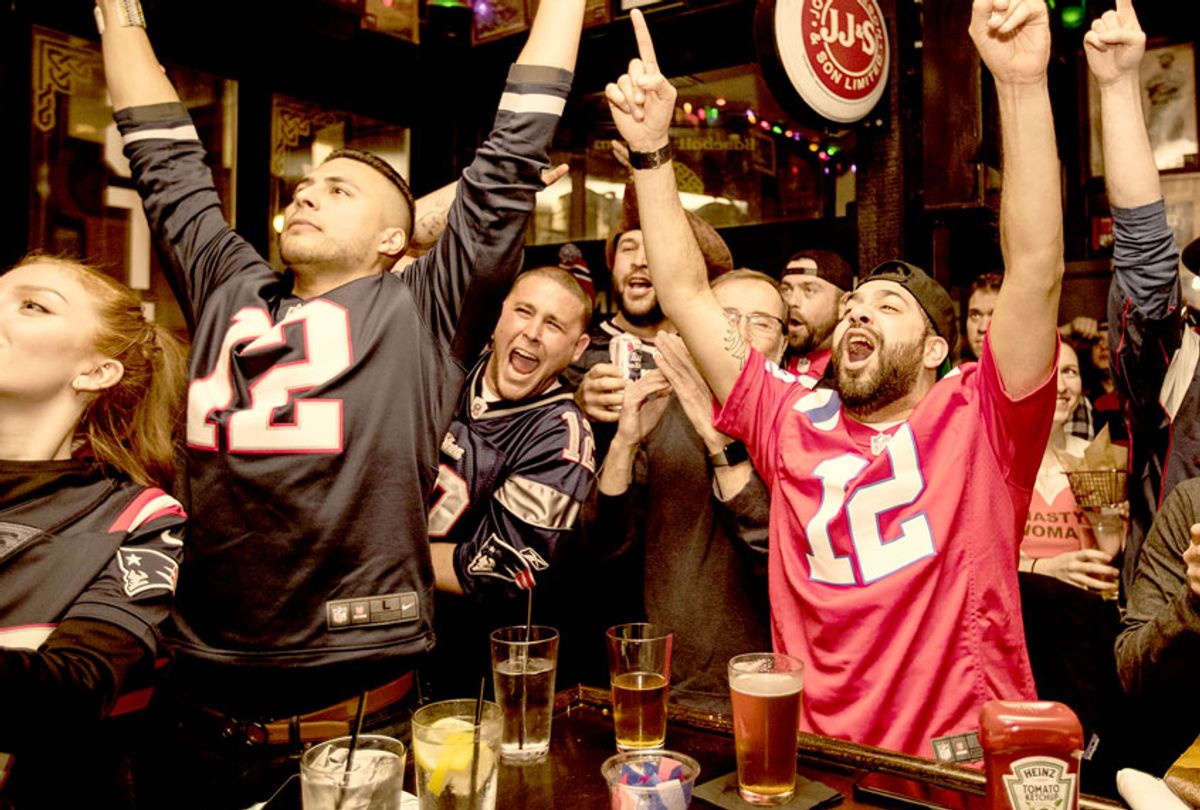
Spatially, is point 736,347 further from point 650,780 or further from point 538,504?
point 650,780

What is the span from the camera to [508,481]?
8.13 ft

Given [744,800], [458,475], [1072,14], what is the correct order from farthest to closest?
[1072,14], [458,475], [744,800]

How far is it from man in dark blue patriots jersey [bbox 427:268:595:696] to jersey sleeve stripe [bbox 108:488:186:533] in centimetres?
76

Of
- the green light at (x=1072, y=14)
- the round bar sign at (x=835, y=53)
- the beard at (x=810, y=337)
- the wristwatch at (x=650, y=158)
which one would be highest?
the green light at (x=1072, y=14)

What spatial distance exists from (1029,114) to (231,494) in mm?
1811

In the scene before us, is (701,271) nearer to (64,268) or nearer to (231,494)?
(231,494)

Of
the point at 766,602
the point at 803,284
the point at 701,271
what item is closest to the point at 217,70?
the point at 803,284

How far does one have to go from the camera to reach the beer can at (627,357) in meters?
2.75

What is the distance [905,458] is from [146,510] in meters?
1.64

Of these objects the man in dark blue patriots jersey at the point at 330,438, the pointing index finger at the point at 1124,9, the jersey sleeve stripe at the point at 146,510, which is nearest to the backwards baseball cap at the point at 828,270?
the pointing index finger at the point at 1124,9

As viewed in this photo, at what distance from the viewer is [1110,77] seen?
2.33 metres

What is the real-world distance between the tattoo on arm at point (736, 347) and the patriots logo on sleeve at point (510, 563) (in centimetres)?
74

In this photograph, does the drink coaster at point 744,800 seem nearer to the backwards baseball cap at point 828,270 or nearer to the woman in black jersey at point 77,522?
the woman in black jersey at point 77,522

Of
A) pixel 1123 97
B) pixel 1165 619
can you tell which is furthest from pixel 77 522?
pixel 1123 97
